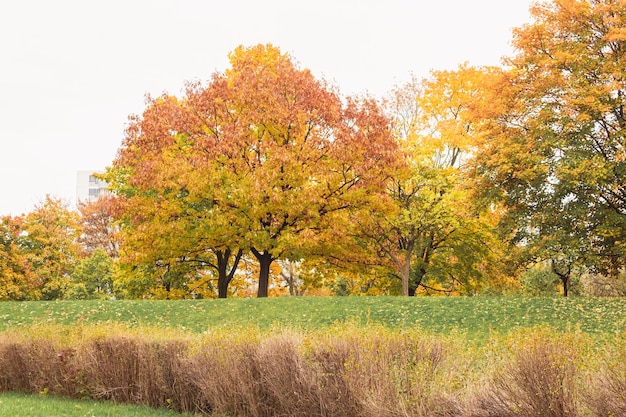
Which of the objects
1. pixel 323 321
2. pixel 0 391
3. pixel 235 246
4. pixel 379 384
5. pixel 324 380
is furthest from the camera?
pixel 235 246

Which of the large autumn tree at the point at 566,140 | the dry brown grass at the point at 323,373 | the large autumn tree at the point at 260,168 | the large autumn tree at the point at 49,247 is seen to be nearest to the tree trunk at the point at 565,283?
the large autumn tree at the point at 566,140

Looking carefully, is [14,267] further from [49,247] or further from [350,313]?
[350,313]

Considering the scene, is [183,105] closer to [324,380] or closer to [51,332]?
[51,332]

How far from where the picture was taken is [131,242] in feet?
70.7

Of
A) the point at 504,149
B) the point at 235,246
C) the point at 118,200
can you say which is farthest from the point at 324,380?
the point at 118,200

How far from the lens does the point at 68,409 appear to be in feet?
29.2

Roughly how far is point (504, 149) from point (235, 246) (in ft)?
34.1

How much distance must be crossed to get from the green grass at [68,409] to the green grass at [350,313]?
2922 mm

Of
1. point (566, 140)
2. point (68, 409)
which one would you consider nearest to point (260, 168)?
point (566, 140)

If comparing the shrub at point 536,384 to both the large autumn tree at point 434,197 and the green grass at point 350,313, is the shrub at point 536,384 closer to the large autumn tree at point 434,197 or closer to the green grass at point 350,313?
the green grass at point 350,313

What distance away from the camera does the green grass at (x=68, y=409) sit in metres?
8.52

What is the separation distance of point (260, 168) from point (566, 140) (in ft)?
33.0

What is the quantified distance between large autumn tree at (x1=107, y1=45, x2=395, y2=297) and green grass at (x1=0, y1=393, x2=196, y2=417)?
1020cm

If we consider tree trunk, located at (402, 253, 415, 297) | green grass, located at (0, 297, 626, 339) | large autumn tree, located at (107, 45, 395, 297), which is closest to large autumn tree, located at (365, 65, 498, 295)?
tree trunk, located at (402, 253, 415, 297)
